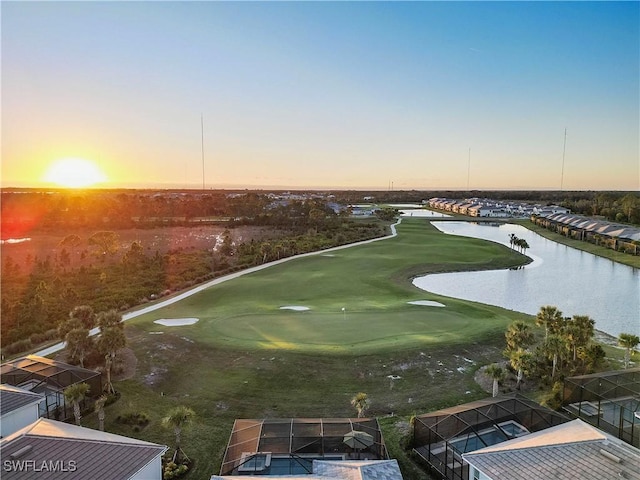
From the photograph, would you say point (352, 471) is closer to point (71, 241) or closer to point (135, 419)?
point (135, 419)

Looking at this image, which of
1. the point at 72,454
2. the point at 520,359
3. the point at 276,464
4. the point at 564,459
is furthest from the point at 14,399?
the point at 520,359

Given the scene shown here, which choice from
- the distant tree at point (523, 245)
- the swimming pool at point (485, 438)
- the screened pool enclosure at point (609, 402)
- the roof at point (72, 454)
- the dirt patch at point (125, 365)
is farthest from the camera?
the distant tree at point (523, 245)

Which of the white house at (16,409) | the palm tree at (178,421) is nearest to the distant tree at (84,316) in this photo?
the white house at (16,409)

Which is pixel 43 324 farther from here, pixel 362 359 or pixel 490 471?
pixel 490 471

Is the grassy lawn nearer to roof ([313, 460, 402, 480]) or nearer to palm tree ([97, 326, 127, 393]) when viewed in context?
palm tree ([97, 326, 127, 393])

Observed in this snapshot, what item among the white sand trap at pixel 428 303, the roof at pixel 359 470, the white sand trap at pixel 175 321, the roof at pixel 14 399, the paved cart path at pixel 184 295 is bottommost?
the paved cart path at pixel 184 295

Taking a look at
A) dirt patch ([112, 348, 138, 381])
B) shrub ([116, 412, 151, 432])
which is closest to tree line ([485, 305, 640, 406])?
shrub ([116, 412, 151, 432])

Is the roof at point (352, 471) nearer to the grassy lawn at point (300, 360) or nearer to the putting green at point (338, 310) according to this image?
the grassy lawn at point (300, 360)
